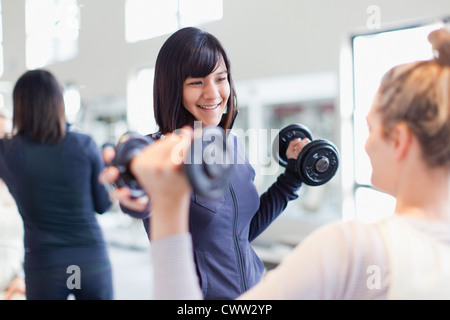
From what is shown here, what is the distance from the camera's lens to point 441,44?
69cm

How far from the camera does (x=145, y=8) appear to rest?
4.75 meters

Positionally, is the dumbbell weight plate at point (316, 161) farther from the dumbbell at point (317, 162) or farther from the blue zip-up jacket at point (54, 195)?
the blue zip-up jacket at point (54, 195)

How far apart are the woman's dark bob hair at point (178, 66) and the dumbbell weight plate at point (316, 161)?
418mm

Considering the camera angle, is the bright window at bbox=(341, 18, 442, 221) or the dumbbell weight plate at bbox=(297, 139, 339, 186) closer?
the dumbbell weight plate at bbox=(297, 139, 339, 186)

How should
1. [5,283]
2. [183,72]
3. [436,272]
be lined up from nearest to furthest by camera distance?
[436,272]
[183,72]
[5,283]

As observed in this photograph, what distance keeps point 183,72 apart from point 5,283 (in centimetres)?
159

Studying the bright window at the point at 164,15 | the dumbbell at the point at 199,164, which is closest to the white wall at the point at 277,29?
the bright window at the point at 164,15

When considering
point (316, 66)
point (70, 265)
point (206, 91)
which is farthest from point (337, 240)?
point (316, 66)

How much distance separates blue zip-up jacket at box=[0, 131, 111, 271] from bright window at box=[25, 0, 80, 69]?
2.72 m

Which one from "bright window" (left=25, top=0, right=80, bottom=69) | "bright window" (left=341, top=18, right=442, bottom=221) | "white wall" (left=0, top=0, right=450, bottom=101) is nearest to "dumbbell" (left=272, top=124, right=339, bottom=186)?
"bright window" (left=341, top=18, right=442, bottom=221)

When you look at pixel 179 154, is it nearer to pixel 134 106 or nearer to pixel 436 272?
pixel 436 272

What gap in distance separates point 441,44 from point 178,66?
0.72 metres

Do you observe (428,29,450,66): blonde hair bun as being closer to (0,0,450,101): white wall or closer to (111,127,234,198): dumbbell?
(111,127,234,198): dumbbell

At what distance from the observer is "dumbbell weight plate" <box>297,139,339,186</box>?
1358mm
